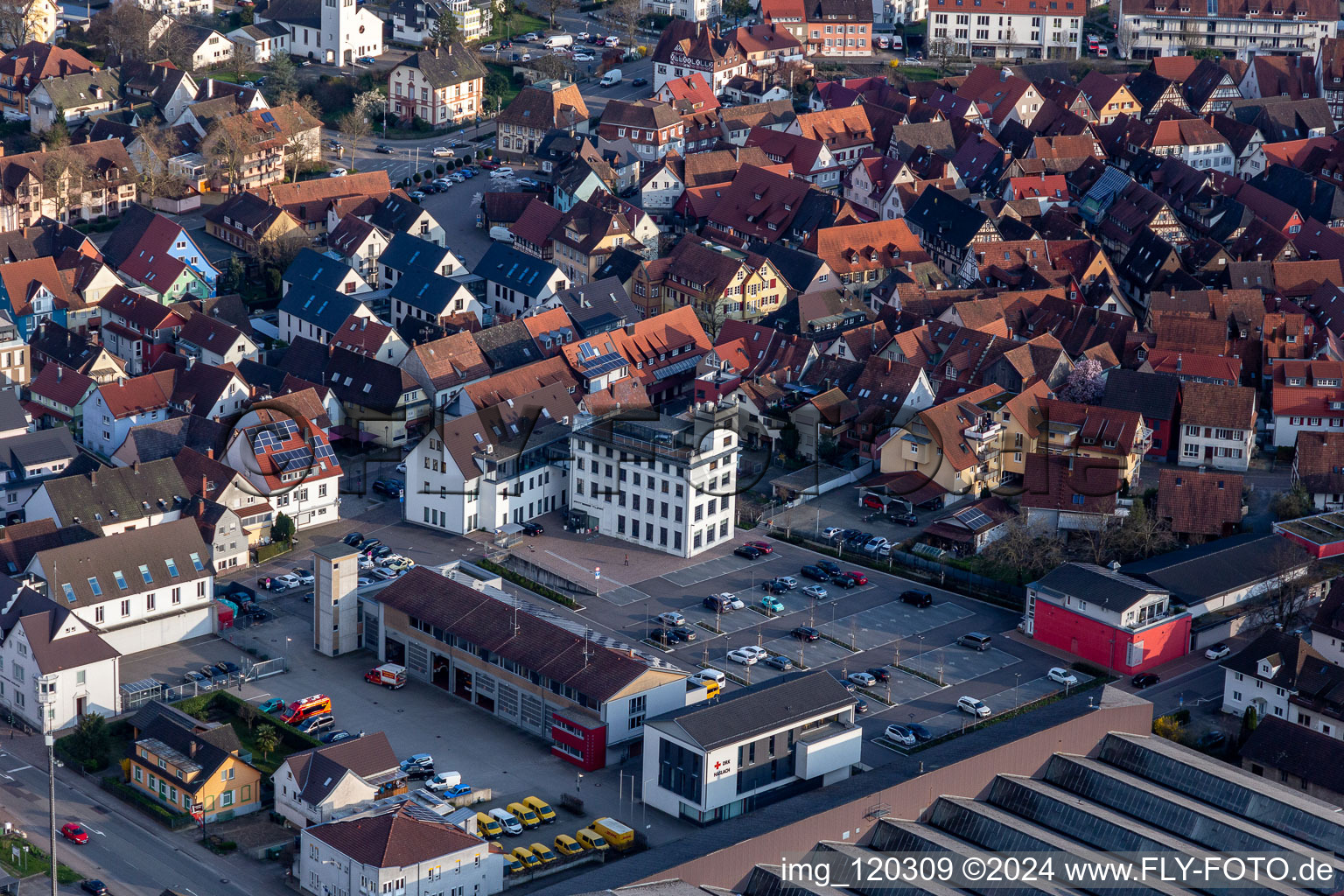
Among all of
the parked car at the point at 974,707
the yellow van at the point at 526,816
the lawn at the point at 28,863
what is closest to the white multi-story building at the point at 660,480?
the parked car at the point at 974,707

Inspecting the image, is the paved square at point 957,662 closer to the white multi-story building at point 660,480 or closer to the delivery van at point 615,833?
the white multi-story building at point 660,480

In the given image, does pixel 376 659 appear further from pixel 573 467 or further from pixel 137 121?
pixel 137 121

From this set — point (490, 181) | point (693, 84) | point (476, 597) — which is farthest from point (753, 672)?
point (693, 84)

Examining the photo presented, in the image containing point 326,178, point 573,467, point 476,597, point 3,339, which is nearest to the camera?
point 476,597

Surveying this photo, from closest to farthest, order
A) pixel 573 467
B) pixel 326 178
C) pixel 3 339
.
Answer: pixel 573 467
pixel 3 339
pixel 326 178

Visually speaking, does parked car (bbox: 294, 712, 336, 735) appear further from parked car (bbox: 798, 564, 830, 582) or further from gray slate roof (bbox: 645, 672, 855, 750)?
parked car (bbox: 798, 564, 830, 582)

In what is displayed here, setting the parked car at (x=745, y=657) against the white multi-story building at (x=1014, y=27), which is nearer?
the parked car at (x=745, y=657)
